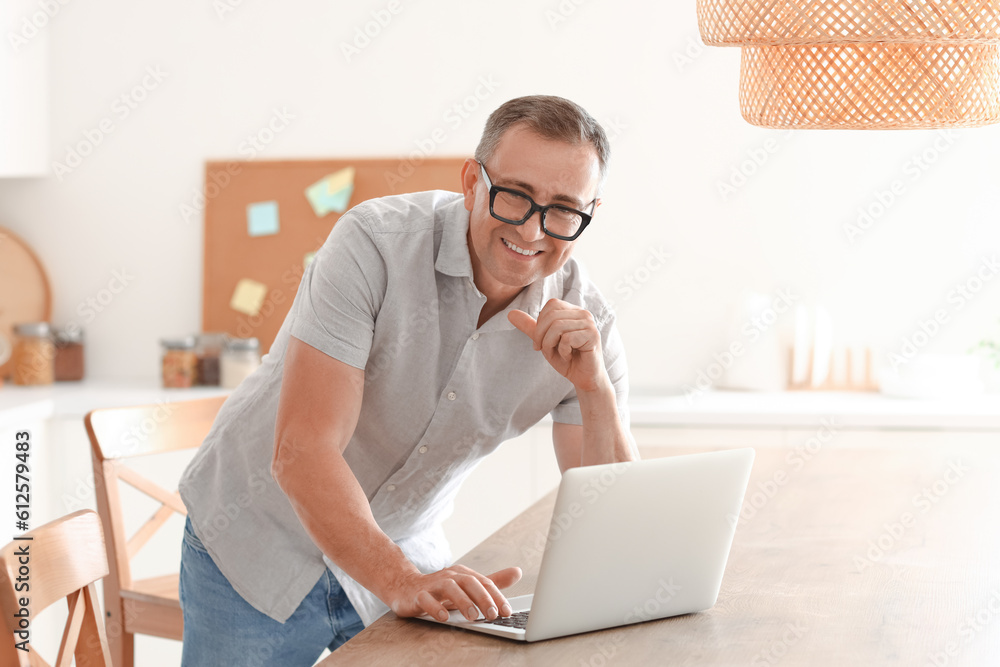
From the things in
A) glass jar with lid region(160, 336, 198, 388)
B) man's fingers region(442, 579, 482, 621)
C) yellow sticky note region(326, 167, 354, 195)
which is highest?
yellow sticky note region(326, 167, 354, 195)

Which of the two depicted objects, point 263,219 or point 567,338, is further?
point 263,219

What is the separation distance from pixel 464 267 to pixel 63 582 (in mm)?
634

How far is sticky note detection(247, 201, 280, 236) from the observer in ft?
10.8

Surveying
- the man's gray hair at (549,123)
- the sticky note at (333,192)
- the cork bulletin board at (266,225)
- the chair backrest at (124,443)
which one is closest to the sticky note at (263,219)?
the cork bulletin board at (266,225)

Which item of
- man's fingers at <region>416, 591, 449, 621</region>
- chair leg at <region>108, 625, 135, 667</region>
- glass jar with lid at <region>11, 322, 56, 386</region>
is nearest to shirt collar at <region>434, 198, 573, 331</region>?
man's fingers at <region>416, 591, 449, 621</region>

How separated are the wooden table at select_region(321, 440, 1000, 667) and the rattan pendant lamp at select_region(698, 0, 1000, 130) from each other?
1.94 ft

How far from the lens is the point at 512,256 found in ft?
4.43

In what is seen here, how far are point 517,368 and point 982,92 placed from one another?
2.36 feet

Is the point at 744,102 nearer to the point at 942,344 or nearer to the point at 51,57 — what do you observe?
the point at 942,344

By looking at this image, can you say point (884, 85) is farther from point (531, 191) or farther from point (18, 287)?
point (18, 287)

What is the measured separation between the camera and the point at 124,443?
1938mm

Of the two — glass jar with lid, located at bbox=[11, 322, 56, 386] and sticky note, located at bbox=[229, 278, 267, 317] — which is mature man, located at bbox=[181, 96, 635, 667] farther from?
glass jar with lid, located at bbox=[11, 322, 56, 386]

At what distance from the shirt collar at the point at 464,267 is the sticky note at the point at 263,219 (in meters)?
1.88

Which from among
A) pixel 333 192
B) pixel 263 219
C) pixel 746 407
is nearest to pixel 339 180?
Result: pixel 333 192
